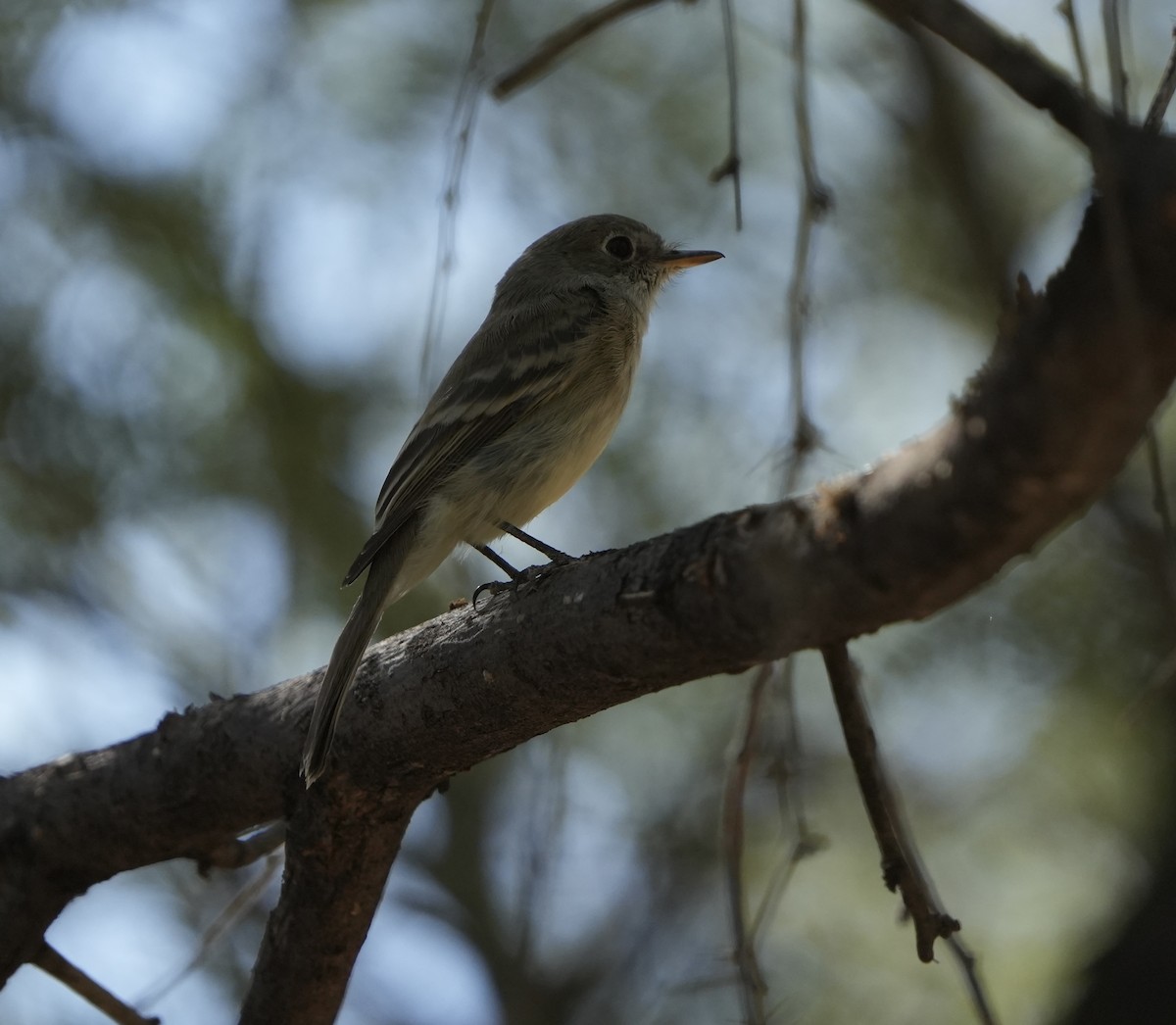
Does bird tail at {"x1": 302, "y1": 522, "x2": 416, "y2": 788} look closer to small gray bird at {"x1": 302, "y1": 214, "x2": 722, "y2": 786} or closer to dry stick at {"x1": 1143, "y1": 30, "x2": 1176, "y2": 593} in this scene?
small gray bird at {"x1": 302, "y1": 214, "x2": 722, "y2": 786}

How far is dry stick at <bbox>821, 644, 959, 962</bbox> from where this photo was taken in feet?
8.34

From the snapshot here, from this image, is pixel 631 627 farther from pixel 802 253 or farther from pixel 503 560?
pixel 503 560

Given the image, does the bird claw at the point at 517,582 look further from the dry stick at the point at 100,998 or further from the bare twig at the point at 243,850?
the dry stick at the point at 100,998

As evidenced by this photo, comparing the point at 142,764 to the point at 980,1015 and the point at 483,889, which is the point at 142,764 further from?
the point at 483,889

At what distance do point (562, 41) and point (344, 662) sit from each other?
5.89 ft

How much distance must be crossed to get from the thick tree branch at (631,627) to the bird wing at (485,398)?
105 centimetres

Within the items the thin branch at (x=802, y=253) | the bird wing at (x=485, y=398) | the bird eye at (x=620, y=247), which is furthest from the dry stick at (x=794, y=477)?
the bird eye at (x=620, y=247)

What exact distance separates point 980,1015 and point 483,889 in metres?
5.26

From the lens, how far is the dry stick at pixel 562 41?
318 centimetres

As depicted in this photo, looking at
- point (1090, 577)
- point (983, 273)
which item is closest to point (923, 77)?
point (983, 273)

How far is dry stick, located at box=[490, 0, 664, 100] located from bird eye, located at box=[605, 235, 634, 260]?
2.93 m

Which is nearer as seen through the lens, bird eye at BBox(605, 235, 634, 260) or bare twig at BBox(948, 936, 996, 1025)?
bare twig at BBox(948, 936, 996, 1025)

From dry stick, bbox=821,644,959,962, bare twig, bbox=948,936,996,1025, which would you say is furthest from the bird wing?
bare twig, bbox=948,936,996,1025

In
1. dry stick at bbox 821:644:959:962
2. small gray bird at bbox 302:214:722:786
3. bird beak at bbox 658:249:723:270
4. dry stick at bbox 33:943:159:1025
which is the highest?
bird beak at bbox 658:249:723:270
